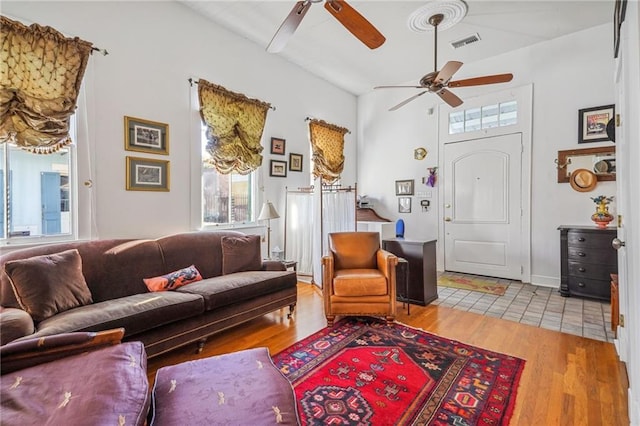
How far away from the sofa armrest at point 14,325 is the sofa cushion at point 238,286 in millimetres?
961

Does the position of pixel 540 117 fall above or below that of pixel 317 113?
below

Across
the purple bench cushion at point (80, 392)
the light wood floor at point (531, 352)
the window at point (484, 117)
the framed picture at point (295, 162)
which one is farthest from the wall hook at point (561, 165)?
the purple bench cushion at point (80, 392)

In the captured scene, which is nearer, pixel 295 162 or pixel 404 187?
pixel 295 162

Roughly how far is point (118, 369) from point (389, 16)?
13.8 feet

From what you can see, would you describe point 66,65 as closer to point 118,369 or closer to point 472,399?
point 118,369

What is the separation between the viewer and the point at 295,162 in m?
5.04

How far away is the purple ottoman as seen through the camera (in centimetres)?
111

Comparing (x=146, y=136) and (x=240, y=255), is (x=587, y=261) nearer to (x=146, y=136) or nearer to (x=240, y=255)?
(x=240, y=255)

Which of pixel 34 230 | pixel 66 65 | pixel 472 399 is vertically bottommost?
pixel 472 399

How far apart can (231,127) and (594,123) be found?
469 centimetres

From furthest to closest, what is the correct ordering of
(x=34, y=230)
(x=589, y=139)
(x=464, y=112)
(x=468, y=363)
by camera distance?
(x=464, y=112) → (x=589, y=139) → (x=34, y=230) → (x=468, y=363)

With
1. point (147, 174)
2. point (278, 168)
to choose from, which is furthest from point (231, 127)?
point (147, 174)

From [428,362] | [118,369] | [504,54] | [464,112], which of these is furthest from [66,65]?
[504,54]

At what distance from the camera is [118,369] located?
1.31 metres
